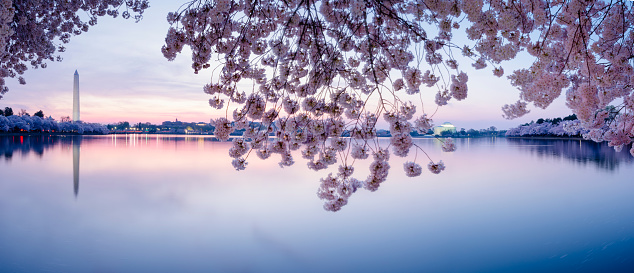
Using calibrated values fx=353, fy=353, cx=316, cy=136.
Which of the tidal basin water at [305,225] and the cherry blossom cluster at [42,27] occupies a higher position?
the cherry blossom cluster at [42,27]

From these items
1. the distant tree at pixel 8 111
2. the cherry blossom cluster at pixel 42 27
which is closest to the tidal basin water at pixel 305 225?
the cherry blossom cluster at pixel 42 27

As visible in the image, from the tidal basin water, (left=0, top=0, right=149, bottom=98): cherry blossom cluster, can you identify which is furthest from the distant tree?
(left=0, top=0, right=149, bottom=98): cherry blossom cluster

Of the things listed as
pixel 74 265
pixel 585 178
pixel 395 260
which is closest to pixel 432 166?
pixel 395 260

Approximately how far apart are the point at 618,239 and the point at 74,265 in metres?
12.0

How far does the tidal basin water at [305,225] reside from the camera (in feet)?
24.5

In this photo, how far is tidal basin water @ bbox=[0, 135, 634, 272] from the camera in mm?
7461

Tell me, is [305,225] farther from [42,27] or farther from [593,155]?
[593,155]

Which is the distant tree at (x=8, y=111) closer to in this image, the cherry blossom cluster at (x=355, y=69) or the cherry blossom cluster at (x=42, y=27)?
the cherry blossom cluster at (x=42, y=27)

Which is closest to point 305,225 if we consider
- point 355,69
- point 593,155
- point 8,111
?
point 355,69

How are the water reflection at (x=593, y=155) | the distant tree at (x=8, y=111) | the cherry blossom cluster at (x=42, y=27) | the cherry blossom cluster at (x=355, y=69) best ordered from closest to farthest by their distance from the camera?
the cherry blossom cluster at (x=355, y=69) < the cherry blossom cluster at (x=42, y=27) < the water reflection at (x=593, y=155) < the distant tree at (x=8, y=111)

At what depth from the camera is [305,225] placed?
1058 cm

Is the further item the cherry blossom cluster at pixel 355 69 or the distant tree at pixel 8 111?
the distant tree at pixel 8 111

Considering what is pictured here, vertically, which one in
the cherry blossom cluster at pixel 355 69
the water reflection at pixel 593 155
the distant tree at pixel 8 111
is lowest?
the water reflection at pixel 593 155

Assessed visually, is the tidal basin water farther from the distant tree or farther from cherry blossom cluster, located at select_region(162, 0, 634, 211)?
the distant tree
